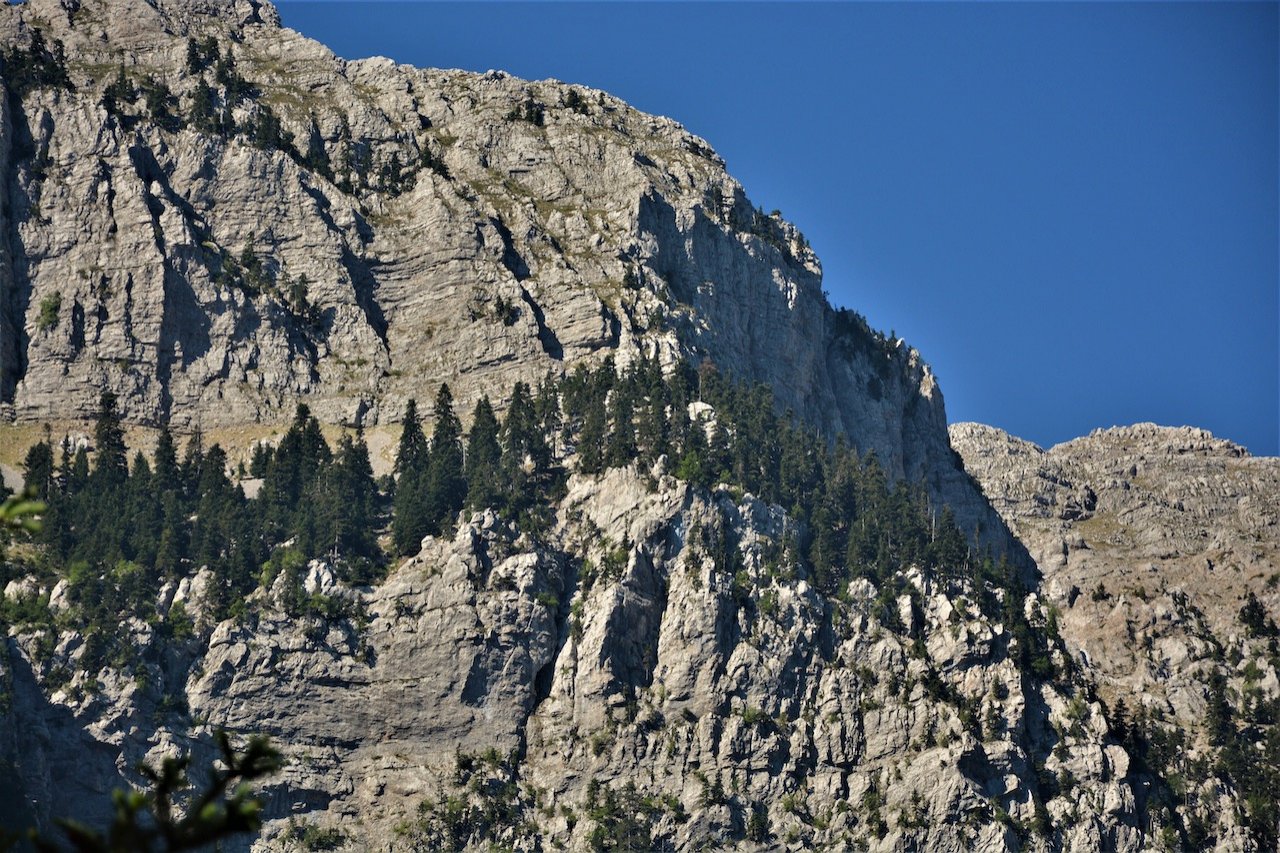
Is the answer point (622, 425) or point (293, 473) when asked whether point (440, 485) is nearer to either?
point (293, 473)

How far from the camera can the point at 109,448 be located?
166000mm

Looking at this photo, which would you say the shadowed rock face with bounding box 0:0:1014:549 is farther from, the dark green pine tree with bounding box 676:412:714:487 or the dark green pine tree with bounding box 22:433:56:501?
the dark green pine tree with bounding box 676:412:714:487

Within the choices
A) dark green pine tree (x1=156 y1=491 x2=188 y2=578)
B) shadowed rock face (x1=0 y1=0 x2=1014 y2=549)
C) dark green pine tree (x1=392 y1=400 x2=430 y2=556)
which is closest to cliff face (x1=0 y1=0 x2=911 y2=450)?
shadowed rock face (x1=0 y1=0 x2=1014 y2=549)

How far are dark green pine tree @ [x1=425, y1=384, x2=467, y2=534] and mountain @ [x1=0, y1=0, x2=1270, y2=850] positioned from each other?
0.70 m

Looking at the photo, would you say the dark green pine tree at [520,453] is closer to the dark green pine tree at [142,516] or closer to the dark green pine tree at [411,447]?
the dark green pine tree at [411,447]

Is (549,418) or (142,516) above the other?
(549,418)

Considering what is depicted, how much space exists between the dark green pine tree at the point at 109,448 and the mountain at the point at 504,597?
417 mm

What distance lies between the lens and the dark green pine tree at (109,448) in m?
160

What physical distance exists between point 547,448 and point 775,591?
2535 cm

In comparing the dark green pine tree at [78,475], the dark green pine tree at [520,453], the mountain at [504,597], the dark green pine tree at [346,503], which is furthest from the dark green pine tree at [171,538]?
the dark green pine tree at [520,453]

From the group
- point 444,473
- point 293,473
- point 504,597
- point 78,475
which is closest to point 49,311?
point 78,475

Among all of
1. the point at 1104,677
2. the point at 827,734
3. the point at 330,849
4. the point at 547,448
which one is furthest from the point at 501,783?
the point at 1104,677

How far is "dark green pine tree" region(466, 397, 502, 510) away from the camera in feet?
501

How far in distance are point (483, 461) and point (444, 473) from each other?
11.2 ft
